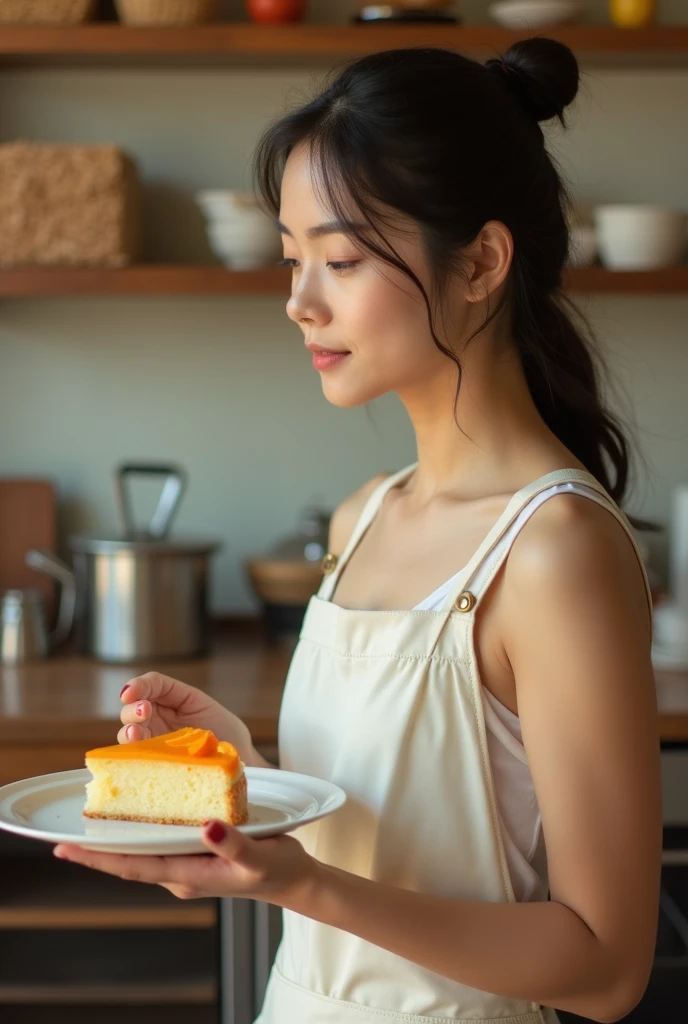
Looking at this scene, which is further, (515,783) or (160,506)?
(160,506)

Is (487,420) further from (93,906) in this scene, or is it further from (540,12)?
(540,12)

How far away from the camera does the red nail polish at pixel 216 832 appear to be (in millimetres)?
786

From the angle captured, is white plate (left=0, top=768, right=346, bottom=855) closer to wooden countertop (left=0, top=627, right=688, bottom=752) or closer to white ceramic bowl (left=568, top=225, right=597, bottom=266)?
wooden countertop (left=0, top=627, right=688, bottom=752)

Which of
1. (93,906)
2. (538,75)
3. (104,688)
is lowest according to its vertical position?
(93,906)

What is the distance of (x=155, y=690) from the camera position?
1122 millimetres

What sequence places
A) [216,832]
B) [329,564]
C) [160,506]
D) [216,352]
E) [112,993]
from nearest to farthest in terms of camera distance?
[216,832], [329,564], [112,993], [160,506], [216,352]

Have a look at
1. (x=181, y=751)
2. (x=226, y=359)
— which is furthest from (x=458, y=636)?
(x=226, y=359)

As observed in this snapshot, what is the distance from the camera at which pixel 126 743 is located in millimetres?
1047

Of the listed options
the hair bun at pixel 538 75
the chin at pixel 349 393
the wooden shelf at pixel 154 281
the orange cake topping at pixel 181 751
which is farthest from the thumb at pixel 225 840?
the wooden shelf at pixel 154 281

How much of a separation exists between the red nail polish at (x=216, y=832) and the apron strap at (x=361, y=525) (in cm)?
47

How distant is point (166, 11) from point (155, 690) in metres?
1.49

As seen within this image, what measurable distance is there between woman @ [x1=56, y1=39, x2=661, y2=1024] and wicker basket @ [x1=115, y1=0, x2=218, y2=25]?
1.08 metres

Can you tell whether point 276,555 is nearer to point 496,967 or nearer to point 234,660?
point 234,660

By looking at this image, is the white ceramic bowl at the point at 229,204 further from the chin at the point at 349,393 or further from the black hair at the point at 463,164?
the chin at the point at 349,393
